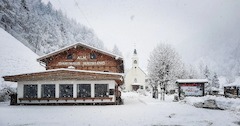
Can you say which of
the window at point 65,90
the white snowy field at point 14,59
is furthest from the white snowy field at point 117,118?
the white snowy field at point 14,59

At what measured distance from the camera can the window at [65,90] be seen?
26312 millimetres

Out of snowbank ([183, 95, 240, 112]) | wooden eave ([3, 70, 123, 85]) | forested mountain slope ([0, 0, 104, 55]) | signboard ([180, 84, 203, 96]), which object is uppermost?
forested mountain slope ([0, 0, 104, 55])

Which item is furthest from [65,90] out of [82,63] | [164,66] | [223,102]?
[223,102]

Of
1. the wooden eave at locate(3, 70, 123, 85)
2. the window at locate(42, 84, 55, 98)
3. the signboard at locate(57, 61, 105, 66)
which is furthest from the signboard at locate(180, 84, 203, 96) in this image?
the window at locate(42, 84, 55, 98)

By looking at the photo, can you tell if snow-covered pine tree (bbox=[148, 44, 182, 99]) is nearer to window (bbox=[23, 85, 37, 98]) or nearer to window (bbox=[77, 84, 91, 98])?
window (bbox=[77, 84, 91, 98])

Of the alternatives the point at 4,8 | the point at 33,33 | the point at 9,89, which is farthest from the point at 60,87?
the point at 33,33

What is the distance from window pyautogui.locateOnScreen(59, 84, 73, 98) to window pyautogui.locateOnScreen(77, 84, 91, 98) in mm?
864

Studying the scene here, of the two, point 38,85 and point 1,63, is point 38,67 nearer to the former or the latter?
point 1,63

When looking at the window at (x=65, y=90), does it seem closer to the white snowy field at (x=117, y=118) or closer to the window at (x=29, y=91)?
the window at (x=29, y=91)

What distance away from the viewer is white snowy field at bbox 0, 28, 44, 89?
175 ft

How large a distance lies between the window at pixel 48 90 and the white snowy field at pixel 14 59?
2597cm

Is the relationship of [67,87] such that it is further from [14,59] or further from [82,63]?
[14,59]

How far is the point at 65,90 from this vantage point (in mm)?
26438

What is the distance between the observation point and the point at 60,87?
26.6 m
